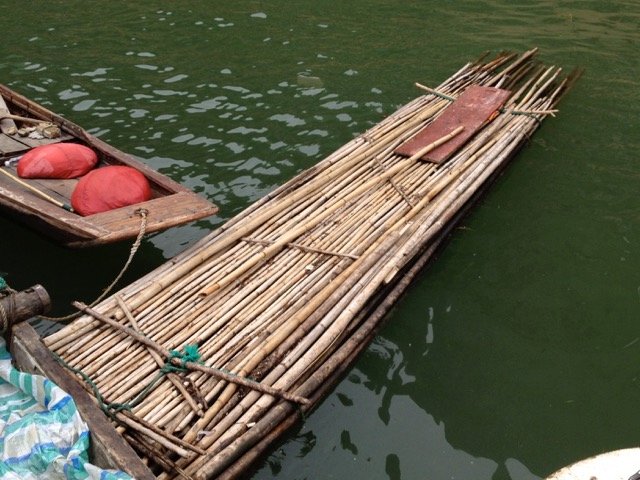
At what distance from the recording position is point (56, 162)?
5.78m

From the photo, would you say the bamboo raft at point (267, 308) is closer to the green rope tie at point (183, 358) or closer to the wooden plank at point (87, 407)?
the green rope tie at point (183, 358)

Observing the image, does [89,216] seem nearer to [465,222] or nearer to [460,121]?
[465,222]

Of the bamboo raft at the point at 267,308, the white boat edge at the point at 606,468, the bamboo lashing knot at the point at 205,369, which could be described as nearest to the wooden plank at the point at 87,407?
the bamboo raft at the point at 267,308

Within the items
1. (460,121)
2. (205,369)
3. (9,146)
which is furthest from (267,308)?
(460,121)

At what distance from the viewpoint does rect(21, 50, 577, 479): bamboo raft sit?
3930 millimetres

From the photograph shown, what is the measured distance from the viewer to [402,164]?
6.47m

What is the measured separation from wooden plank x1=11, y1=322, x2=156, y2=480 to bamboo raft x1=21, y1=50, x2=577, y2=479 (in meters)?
0.22

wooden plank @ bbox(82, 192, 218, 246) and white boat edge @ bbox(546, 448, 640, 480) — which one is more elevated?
wooden plank @ bbox(82, 192, 218, 246)

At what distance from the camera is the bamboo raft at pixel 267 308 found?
3.93 metres

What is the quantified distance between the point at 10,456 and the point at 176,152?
4506mm

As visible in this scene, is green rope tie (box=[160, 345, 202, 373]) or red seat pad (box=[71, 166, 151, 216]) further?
red seat pad (box=[71, 166, 151, 216])

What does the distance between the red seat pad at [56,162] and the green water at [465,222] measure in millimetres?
734

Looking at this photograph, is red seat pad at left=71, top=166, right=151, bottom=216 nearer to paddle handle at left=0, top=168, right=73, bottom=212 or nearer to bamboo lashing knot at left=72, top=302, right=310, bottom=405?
paddle handle at left=0, top=168, right=73, bottom=212

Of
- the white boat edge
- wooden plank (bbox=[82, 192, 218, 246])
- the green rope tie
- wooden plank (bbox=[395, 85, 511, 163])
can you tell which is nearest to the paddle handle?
wooden plank (bbox=[82, 192, 218, 246])
